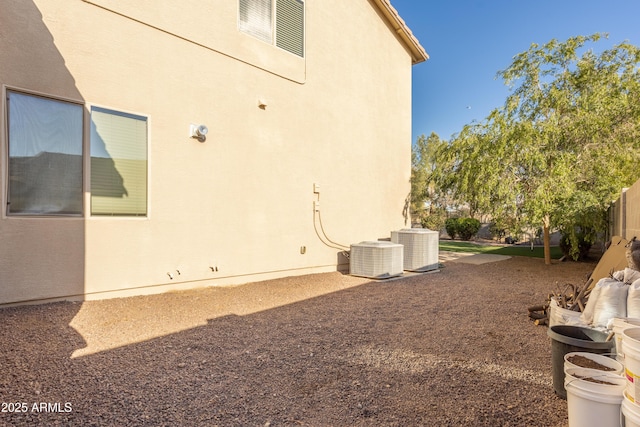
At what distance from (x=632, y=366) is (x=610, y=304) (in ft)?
4.97

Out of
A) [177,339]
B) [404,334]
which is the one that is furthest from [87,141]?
[404,334]

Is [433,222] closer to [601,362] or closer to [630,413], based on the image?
[601,362]

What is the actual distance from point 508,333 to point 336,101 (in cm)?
645

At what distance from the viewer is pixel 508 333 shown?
437cm

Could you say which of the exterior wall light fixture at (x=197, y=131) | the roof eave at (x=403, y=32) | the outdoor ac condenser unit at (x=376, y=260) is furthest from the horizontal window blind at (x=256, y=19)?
the outdoor ac condenser unit at (x=376, y=260)

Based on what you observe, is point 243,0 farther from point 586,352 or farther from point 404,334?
point 586,352

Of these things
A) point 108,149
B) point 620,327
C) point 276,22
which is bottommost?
point 620,327

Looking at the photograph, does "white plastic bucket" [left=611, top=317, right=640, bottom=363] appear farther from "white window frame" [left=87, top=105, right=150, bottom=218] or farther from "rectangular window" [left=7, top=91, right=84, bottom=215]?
"rectangular window" [left=7, top=91, right=84, bottom=215]

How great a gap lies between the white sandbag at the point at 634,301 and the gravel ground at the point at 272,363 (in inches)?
33.0

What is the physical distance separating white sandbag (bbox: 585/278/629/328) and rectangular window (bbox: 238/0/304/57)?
6969 millimetres

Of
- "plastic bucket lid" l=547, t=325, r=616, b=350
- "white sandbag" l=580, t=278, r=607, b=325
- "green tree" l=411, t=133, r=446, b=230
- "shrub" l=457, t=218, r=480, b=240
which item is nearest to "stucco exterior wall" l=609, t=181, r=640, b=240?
"white sandbag" l=580, t=278, r=607, b=325

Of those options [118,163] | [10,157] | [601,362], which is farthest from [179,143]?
[601,362]

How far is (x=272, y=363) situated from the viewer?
336 centimetres

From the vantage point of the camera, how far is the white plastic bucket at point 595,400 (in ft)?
6.51
